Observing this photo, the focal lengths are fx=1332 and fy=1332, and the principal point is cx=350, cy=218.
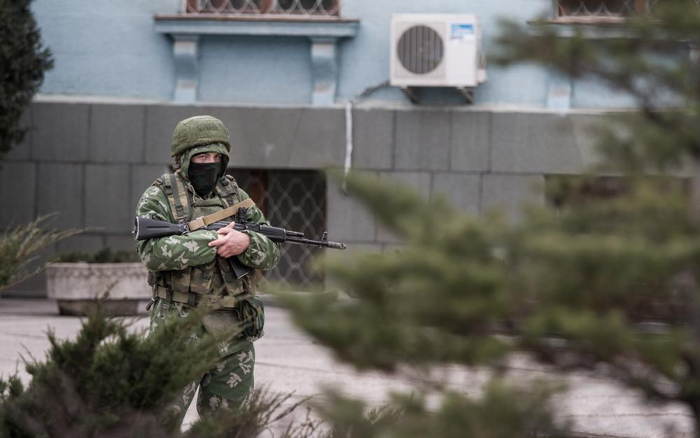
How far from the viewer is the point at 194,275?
5.00 metres

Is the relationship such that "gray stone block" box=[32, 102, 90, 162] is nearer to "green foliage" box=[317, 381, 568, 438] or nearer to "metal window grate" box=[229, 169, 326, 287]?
"metal window grate" box=[229, 169, 326, 287]

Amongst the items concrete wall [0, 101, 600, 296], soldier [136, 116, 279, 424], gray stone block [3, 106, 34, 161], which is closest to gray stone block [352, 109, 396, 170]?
concrete wall [0, 101, 600, 296]

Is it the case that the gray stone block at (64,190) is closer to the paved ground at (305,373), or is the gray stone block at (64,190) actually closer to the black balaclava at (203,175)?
the paved ground at (305,373)

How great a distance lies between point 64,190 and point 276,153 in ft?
7.03

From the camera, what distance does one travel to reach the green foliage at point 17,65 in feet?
38.6

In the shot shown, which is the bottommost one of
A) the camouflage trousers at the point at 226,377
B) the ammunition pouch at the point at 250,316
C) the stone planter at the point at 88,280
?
the stone planter at the point at 88,280

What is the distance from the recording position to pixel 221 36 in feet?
42.4

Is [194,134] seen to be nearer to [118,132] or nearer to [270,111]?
[270,111]

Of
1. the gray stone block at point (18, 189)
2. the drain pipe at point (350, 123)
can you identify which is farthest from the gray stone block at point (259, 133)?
the gray stone block at point (18, 189)

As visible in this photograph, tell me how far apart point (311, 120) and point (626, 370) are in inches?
427

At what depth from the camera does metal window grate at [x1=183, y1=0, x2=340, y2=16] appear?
12.9 meters

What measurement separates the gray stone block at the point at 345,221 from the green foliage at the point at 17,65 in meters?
2.92

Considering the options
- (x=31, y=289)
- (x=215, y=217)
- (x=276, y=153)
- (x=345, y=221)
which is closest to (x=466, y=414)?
(x=215, y=217)

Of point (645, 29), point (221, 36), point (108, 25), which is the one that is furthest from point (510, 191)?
point (645, 29)
